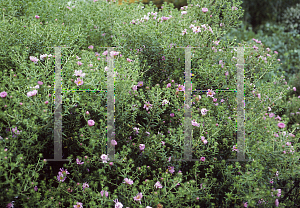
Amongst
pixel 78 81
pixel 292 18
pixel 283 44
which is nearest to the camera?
pixel 78 81

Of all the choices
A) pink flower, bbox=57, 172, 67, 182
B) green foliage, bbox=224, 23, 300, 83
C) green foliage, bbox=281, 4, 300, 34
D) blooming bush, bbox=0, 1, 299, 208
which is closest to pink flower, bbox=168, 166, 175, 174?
blooming bush, bbox=0, 1, 299, 208

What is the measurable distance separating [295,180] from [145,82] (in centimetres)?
149

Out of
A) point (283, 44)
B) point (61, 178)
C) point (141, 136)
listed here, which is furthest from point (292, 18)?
point (61, 178)

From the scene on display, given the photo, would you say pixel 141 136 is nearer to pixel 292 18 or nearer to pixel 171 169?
pixel 171 169

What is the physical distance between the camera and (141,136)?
2242 millimetres

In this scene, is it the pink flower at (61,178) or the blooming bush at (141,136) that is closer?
the blooming bush at (141,136)

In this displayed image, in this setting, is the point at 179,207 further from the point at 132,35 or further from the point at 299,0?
the point at 299,0

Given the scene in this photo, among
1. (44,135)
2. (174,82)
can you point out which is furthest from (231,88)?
(44,135)

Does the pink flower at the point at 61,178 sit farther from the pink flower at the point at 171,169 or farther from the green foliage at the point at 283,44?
the green foliage at the point at 283,44

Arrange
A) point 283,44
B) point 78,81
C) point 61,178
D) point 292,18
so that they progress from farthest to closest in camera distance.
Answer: point 292,18
point 283,44
point 78,81
point 61,178

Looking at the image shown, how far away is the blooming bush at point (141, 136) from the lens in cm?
186

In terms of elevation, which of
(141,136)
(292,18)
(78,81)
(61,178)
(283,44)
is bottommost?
(61,178)

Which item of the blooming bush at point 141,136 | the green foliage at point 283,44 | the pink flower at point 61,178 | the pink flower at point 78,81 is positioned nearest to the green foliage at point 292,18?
the green foliage at point 283,44

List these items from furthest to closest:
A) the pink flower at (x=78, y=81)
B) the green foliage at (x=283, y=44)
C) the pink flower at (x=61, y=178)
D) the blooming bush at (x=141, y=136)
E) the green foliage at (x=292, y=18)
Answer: the green foliage at (x=292, y=18) → the green foliage at (x=283, y=44) → the pink flower at (x=78, y=81) → the pink flower at (x=61, y=178) → the blooming bush at (x=141, y=136)
